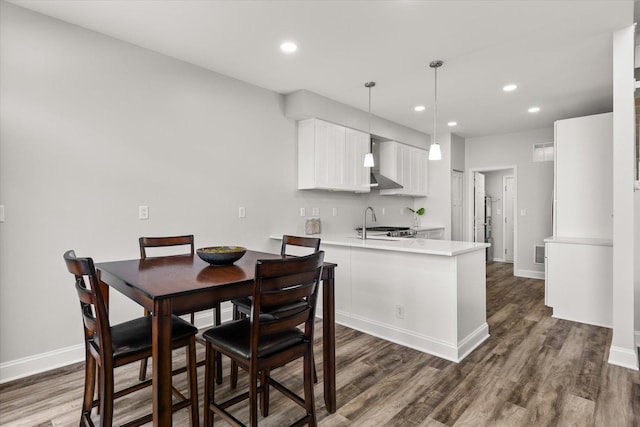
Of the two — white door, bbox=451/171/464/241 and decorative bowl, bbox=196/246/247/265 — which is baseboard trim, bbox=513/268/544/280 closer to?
white door, bbox=451/171/464/241

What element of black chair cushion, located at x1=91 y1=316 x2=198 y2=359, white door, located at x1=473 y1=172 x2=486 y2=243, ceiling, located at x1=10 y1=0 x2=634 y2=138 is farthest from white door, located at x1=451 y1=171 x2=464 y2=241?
black chair cushion, located at x1=91 y1=316 x2=198 y2=359

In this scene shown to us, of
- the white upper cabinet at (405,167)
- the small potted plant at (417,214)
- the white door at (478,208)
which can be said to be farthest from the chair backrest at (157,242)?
the white door at (478,208)

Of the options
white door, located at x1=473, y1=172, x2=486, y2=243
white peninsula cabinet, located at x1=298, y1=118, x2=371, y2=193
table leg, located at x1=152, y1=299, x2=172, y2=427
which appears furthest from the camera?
white door, located at x1=473, y1=172, x2=486, y2=243

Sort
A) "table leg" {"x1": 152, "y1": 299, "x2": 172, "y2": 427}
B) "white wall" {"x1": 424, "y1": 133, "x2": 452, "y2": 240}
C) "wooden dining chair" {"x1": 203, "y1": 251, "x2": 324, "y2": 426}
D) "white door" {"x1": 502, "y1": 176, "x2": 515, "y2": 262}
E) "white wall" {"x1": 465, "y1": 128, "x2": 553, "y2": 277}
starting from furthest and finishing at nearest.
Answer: "white door" {"x1": 502, "y1": 176, "x2": 515, "y2": 262} → "white wall" {"x1": 424, "y1": 133, "x2": 452, "y2": 240} → "white wall" {"x1": 465, "y1": 128, "x2": 553, "y2": 277} → "wooden dining chair" {"x1": 203, "y1": 251, "x2": 324, "y2": 426} → "table leg" {"x1": 152, "y1": 299, "x2": 172, "y2": 427}

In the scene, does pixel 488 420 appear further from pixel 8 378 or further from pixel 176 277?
pixel 8 378

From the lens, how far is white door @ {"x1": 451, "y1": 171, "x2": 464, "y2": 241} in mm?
6422

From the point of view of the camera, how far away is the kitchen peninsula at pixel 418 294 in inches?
107

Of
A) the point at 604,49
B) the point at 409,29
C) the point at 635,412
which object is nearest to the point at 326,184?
the point at 409,29

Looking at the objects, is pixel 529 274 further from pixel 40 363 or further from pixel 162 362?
pixel 40 363

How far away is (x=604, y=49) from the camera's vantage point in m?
3.03

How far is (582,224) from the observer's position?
12.9ft

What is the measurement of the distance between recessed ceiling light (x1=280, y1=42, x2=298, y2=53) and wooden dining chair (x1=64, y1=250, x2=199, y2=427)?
2.28 metres

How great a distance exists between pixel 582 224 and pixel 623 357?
179cm

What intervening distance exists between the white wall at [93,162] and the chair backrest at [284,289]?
1.98 metres
